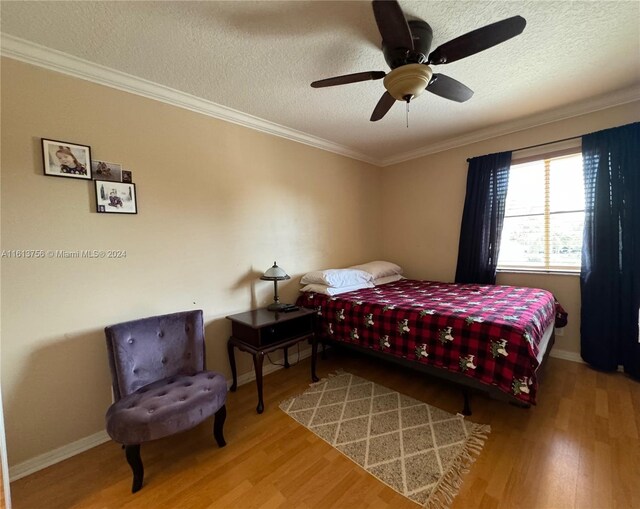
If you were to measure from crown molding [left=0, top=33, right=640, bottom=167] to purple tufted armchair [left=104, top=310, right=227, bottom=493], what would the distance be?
1.70 m

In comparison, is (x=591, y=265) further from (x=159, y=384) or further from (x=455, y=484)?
(x=159, y=384)

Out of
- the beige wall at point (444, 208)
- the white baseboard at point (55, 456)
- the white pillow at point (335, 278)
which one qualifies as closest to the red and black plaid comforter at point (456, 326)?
the white pillow at point (335, 278)

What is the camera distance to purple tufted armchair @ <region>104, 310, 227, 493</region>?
1.41 meters

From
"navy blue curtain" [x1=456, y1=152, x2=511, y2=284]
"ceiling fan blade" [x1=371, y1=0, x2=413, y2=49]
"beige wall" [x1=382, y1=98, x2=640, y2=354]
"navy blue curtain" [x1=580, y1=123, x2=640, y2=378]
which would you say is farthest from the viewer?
"navy blue curtain" [x1=456, y1=152, x2=511, y2=284]

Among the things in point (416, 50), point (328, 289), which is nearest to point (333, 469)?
point (328, 289)

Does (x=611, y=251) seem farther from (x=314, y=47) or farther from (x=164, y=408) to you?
(x=164, y=408)

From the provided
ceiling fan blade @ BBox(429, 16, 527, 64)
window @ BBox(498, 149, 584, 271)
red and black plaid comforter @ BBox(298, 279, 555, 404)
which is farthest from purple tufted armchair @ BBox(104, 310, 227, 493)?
window @ BBox(498, 149, 584, 271)

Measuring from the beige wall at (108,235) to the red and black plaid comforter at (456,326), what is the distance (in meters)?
0.84

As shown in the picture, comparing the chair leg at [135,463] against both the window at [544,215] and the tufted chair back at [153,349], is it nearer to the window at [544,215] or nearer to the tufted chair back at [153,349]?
the tufted chair back at [153,349]

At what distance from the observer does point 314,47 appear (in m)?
1.71

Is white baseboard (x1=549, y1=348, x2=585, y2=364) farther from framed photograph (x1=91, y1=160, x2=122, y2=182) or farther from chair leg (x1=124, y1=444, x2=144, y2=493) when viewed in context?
framed photograph (x1=91, y1=160, x2=122, y2=182)

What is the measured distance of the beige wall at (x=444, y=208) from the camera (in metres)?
2.72

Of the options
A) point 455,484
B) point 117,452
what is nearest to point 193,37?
point 117,452

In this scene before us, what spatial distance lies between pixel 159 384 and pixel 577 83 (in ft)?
13.0
